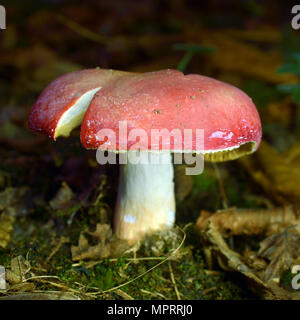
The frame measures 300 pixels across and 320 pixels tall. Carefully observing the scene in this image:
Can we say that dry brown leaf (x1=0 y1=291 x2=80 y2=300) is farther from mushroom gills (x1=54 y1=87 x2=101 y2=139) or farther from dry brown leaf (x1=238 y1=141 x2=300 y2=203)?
dry brown leaf (x1=238 y1=141 x2=300 y2=203)

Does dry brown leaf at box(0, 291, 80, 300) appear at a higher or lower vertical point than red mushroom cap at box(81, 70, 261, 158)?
lower

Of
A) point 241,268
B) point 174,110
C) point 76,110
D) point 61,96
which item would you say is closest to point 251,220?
point 241,268

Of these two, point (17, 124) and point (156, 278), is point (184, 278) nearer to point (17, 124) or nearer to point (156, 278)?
point (156, 278)

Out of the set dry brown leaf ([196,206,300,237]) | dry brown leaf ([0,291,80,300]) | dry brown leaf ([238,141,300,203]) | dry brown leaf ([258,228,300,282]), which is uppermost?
dry brown leaf ([238,141,300,203])

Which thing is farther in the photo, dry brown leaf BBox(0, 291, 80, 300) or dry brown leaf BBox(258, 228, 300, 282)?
dry brown leaf BBox(258, 228, 300, 282)

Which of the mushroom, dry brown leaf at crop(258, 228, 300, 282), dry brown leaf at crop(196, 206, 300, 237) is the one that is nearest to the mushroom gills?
the mushroom

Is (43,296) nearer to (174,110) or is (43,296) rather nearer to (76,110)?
(76,110)
